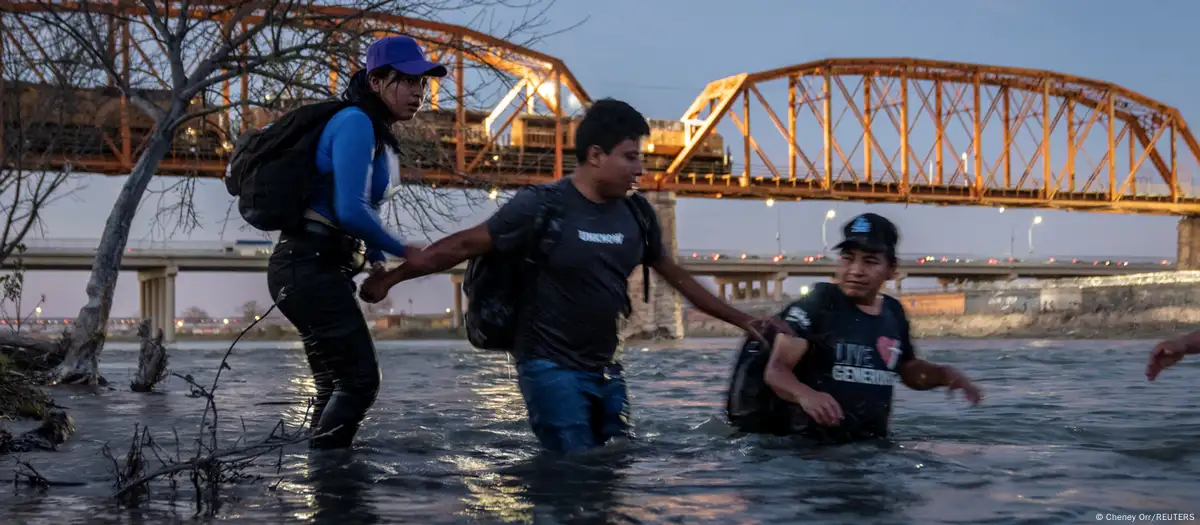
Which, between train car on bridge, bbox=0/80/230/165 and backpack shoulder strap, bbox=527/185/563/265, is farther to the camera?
train car on bridge, bbox=0/80/230/165

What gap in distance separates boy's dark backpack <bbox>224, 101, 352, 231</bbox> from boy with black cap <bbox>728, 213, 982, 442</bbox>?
2.23 m

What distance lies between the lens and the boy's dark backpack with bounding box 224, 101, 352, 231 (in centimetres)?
525

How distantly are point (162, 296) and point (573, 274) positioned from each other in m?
73.1

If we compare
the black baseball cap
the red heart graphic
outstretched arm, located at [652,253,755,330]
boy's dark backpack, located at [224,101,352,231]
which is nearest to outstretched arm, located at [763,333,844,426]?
outstretched arm, located at [652,253,755,330]

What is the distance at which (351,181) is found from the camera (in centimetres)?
520

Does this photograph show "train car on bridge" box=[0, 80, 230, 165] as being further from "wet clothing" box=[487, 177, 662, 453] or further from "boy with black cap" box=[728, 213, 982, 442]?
"boy with black cap" box=[728, 213, 982, 442]

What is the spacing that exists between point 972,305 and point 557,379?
201 ft

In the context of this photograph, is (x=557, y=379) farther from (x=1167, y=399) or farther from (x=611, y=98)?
(x=1167, y=399)

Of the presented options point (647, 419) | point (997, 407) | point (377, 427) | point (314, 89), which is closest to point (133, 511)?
point (377, 427)

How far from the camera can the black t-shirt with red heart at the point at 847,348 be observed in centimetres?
582

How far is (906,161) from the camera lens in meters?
67.7

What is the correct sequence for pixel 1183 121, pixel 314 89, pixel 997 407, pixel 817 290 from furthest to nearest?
pixel 1183 121 → pixel 314 89 → pixel 997 407 → pixel 817 290

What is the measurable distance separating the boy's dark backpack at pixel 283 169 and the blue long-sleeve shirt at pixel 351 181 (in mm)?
48

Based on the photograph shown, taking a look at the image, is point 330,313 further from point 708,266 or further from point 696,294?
point 708,266
